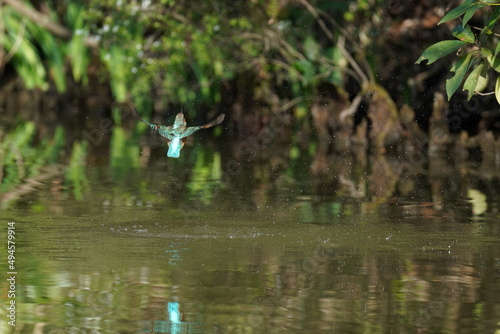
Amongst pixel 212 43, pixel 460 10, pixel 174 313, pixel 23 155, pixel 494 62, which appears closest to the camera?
pixel 174 313

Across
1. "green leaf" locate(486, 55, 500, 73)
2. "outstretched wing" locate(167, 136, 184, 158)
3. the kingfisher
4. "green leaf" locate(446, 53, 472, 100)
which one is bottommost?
"outstretched wing" locate(167, 136, 184, 158)

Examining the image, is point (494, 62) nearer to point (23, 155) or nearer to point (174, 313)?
point (174, 313)

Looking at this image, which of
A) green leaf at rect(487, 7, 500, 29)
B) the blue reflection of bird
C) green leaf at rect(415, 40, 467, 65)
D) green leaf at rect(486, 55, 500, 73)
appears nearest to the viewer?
the blue reflection of bird

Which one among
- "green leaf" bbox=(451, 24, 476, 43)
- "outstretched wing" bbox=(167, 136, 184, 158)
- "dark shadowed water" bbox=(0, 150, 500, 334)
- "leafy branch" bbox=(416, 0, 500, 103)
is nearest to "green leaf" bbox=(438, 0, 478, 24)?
"leafy branch" bbox=(416, 0, 500, 103)

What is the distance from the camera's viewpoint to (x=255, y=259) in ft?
24.2

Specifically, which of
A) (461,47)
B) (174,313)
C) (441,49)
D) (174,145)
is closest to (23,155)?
(174,145)

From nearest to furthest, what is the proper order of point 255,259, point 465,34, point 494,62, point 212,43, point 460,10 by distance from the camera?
point 460,10 → point 465,34 → point 494,62 → point 255,259 → point 212,43

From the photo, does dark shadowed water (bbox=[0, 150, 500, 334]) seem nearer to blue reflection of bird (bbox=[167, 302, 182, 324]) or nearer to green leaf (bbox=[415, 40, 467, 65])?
blue reflection of bird (bbox=[167, 302, 182, 324])

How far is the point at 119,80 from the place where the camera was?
840 inches

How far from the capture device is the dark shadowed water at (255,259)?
5.80 metres

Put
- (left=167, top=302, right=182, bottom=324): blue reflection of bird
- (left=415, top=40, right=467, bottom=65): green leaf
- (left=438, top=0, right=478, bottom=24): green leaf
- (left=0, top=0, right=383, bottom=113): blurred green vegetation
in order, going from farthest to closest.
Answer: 1. (left=0, top=0, right=383, bottom=113): blurred green vegetation
2. (left=415, top=40, right=467, bottom=65): green leaf
3. (left=438, top=0, right=478, bottom=24): green leaf
4. (left=167, top=302, right=182, bottom=324): blue reflection of bird

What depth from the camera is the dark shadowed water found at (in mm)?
5805

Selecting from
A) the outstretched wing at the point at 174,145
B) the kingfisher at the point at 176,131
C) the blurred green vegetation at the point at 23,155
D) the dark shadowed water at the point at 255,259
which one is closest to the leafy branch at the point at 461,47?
the dark shadowed water at the point at 255,259

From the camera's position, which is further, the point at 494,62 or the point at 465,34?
the point at 494,62
